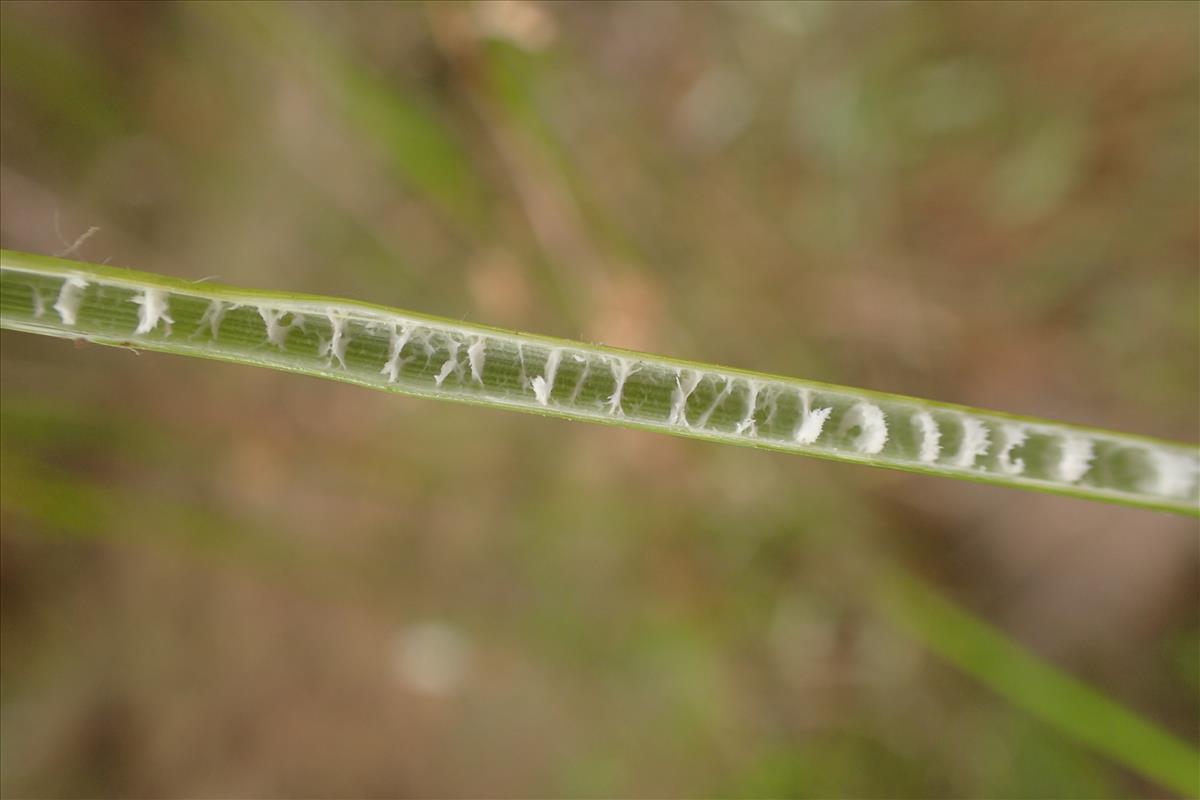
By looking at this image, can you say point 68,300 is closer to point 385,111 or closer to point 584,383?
point 584,383

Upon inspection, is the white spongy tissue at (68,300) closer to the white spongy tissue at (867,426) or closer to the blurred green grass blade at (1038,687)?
the white spongy tissue at (867,426)

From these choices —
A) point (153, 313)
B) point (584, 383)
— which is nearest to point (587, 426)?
point (584, 383)

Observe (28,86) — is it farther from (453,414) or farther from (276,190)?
(453,414)

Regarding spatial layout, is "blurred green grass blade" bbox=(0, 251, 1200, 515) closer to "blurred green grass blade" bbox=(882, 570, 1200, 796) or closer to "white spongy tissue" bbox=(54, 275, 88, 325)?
"white spongy tissue" bbox=(54, 275, 88, 325)

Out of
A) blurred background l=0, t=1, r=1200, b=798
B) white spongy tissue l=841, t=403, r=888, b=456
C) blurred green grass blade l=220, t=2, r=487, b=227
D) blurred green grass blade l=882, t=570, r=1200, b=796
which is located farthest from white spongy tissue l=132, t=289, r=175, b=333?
blurred green grass blade l=882, t=570, r=1200, b=796

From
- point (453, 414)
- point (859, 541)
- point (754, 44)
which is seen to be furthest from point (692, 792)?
point (754, 44)
